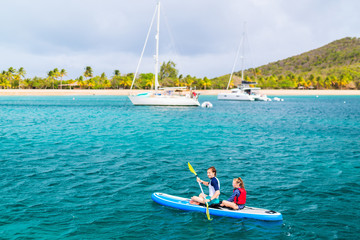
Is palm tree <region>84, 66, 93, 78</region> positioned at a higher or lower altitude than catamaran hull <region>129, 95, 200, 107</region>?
higher

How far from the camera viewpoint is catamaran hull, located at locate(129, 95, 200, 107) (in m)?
62.3

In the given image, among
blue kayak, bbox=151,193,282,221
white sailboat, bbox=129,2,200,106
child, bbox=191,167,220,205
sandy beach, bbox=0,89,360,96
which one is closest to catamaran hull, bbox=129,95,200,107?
white sailboat, bbox=129,2,200,106

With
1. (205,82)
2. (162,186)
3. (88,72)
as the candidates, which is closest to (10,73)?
(88,72)

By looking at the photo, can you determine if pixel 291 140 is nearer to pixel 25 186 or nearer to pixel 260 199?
pixel 260 199

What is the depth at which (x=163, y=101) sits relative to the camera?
6228cm

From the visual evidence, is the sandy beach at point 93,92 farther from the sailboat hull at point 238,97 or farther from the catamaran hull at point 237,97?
the sailboat hull at point 238,97

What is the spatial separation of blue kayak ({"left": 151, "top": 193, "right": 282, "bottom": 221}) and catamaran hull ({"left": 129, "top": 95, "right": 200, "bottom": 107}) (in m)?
51.1

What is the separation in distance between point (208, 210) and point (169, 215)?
4.18ft

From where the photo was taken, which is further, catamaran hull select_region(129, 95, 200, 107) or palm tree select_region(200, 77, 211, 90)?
palm tree select_region(200, 77, 211, 90)

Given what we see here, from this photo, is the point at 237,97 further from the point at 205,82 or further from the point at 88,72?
the point at 88,72

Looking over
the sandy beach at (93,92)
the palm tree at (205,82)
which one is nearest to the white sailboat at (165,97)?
the sandy beach at (93,92)

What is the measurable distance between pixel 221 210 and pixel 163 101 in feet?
173

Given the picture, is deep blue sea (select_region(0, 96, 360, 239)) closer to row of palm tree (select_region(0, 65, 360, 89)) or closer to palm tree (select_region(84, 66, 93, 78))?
row of palm tree (select_region(0, 65, 360, 89))

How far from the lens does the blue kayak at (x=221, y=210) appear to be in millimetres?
9891
